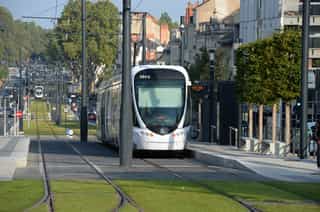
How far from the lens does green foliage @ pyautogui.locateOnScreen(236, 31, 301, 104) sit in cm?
3531

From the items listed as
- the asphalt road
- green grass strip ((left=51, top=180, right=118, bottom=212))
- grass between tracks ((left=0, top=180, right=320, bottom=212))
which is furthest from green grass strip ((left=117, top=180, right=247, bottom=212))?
the asphalt road

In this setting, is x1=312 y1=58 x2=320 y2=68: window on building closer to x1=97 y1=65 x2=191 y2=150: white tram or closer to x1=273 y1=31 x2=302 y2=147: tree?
x1=273 y1=31 x2=302 y2=147: tree

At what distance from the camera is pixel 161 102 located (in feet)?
110

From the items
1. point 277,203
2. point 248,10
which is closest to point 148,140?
point 277,203

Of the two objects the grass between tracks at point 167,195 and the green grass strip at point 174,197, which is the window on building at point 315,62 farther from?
the green grass strip at point 174,197

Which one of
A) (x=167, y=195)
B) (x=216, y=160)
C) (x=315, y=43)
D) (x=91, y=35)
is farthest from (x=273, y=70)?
(x=91, y=35)

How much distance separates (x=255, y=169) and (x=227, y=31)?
66195 mm

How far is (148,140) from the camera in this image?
1296 inches

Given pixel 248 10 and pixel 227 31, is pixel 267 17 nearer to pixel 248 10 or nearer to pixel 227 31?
pixel 248 10

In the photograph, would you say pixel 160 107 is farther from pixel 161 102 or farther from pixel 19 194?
pixel 19 194

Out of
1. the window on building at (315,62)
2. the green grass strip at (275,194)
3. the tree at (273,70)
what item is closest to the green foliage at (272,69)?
the tree at (273,70)

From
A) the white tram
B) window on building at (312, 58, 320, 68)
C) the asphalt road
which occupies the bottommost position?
the asphalt road

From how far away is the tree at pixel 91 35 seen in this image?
12169 cm

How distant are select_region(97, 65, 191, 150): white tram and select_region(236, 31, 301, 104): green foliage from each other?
3622 millimetres
